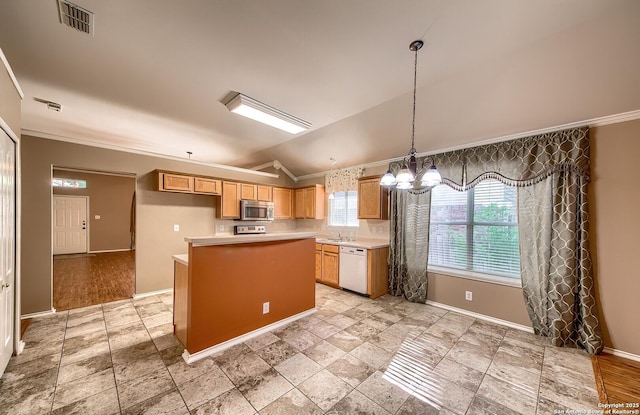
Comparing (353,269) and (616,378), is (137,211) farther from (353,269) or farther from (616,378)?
(616,378)

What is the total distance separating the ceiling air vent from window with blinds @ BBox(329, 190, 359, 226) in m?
4.45

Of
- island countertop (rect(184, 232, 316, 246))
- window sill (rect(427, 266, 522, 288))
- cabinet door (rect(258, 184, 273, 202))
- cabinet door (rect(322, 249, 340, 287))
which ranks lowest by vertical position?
cabinet door (rect(322, 249, 340, 287))

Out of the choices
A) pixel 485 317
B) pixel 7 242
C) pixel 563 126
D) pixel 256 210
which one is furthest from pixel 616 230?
pixel 7 242

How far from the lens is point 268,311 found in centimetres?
298

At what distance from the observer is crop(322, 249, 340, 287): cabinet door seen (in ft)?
15.2

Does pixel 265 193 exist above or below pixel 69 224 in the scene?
above

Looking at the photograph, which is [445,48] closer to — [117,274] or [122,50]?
[122,50]

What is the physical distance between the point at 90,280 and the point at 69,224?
4.25 meters

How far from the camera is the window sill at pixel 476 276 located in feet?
10.4

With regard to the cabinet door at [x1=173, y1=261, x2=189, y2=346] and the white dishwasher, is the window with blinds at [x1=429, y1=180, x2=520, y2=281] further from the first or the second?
the cabinet door at [x1=173, y1=261, x2=189, y2=346]

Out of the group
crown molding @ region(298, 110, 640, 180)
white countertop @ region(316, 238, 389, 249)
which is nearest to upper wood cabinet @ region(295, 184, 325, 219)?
white countertop @ region(316, 238, 389, 249)

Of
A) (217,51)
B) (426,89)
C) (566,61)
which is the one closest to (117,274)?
(217,51)

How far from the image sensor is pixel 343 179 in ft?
17.3

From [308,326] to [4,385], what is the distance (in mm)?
2716
